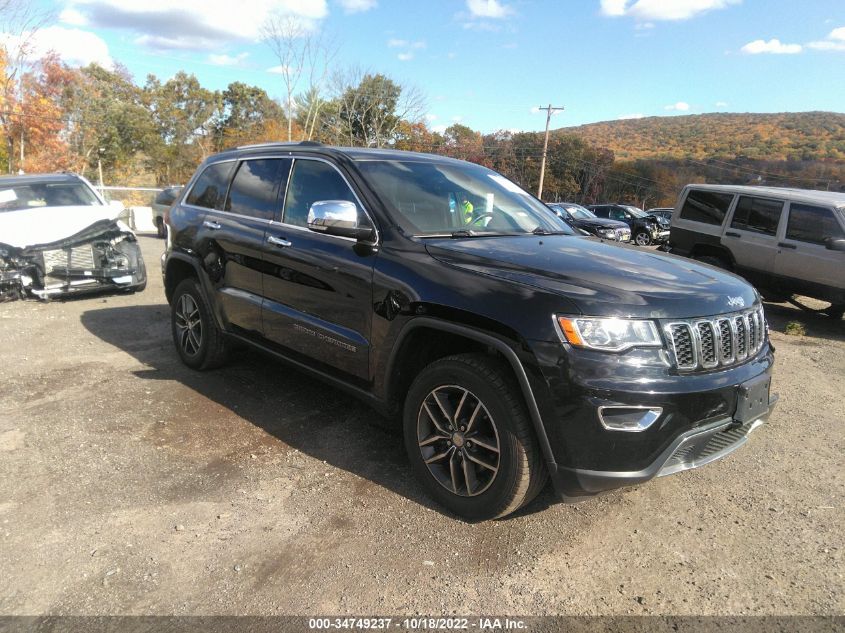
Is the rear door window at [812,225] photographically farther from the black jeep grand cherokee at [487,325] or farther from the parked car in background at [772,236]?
the black jeep grand cherokee at [487,325]

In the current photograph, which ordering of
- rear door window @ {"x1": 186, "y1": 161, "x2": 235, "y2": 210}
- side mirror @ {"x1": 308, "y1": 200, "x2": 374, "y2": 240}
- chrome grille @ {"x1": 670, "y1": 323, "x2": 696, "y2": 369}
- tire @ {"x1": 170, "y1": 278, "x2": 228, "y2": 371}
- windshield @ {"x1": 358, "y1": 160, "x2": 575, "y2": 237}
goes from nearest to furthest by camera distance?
chrome grille @ {"x1": 670, "y1": 323, "x2": 696, "y2": 369}
side mirror @ {"x1": 308, "y1": 200, "x2": 374, "y2": 240}
windshield @ {"x1": 358, "y1": 160, "x2": 575, "y2": 237}
rear door window @ {"x1": 186, "y1": 161, "x2": 235, "y2": 210}
tire @ {"x1": 170, "y1": 278, "x2": 228, "y2": 371}

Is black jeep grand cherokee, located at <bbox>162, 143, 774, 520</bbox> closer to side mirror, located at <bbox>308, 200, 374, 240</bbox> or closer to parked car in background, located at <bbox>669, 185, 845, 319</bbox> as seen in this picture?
side mirror, located at <bbox>308, 200, 374, 240</bbox>

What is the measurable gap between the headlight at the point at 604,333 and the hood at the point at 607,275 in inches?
1.7

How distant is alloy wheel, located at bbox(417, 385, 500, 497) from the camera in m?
2.79

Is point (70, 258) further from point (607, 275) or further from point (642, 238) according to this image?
point (642, 238)

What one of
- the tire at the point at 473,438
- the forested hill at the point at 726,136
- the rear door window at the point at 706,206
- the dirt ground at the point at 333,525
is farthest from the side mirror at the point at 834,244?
the forested hill at the point at 726,136

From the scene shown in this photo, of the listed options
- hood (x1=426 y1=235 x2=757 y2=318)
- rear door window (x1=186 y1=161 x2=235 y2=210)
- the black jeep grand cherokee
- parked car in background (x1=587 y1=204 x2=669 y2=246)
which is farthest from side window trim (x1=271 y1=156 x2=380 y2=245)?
parked car in background (x1=587 y1=204 x2=669 y2=246)

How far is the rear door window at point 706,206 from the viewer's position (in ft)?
30.0

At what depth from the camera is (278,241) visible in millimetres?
3867

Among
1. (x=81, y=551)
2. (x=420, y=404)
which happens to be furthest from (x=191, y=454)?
(x=420, y=404)

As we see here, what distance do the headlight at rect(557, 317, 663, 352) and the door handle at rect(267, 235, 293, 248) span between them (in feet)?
6.81

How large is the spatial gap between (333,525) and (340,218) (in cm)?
164

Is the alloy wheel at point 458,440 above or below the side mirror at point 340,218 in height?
below

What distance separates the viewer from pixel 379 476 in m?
3.40
